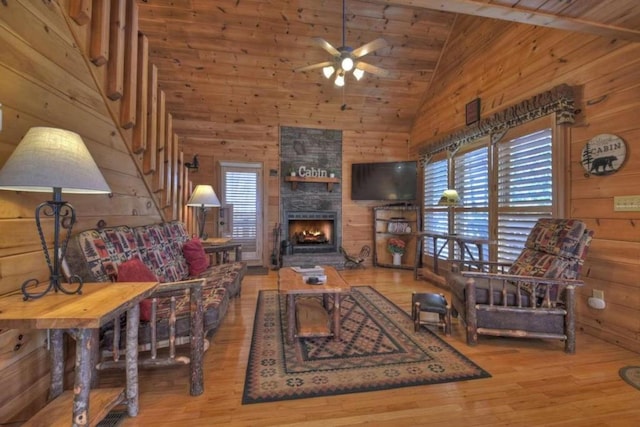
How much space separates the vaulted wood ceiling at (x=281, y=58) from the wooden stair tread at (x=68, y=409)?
4095 millimetres

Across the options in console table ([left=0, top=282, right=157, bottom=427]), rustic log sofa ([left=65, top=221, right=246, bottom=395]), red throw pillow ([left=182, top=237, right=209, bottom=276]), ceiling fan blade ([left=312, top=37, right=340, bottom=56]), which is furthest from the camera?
red throw pillow ([left=182, top=237, right=209, bottom=276])

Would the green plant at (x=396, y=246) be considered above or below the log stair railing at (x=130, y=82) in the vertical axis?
below

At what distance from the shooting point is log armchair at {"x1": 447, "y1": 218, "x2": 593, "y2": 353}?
7.61 feet

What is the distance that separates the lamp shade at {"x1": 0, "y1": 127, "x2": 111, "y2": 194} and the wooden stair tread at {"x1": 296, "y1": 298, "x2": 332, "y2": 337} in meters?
1.85

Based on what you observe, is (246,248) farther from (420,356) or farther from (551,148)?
(551,148)

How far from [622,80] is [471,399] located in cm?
292

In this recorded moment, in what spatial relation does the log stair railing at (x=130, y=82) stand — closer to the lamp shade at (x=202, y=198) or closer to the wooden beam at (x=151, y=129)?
the wooden beam at (x=151, y=129)

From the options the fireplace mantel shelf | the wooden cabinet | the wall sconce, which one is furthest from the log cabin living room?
the fireplace mantel shelf

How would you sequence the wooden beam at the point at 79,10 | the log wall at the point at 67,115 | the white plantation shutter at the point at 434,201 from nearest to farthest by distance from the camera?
the log wall at the point at 67,115, the wooden beam at the point at 79,10, the white plantation shutter at the point at 434,201

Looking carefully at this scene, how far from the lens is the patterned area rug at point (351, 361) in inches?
73.8

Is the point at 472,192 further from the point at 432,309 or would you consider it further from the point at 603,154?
the point at 432,309

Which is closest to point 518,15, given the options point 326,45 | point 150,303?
point 326,45

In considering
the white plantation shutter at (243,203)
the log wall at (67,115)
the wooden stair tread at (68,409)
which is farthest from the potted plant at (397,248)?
the wooden stair tread at (68,409)

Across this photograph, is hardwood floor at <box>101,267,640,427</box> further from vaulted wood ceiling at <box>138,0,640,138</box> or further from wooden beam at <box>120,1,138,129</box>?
vaulted wood ceiling at <box>138,0,640,138</box>
